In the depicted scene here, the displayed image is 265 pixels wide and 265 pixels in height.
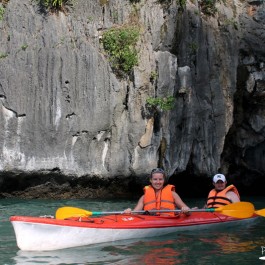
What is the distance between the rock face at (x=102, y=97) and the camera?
51.5 feet

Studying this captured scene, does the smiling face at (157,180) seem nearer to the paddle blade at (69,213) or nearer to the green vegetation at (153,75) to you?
the paddle blade at (69,213)

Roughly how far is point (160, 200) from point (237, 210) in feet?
5.88

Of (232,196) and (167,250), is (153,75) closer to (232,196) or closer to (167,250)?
(232,196)

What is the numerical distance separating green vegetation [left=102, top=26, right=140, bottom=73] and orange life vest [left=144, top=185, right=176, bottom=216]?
6211 millimetres

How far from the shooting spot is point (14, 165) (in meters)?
15.5

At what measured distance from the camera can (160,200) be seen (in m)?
11.1

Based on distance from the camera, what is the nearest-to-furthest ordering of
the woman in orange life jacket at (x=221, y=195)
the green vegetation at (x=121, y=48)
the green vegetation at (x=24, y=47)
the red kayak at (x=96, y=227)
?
the red kayak at (x=96, y=227) → the woman in orange life jacket at (x=221, y=195) → the green vegetation at (x=24, y=47) → the green vegetation at (x=121, y=48)

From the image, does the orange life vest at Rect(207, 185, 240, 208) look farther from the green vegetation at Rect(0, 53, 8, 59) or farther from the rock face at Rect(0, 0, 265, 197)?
the green vegetation at Rect(0, 53, 8, 59)

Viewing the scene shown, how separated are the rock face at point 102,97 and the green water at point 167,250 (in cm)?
413

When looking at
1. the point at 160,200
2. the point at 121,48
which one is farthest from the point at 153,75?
the point at 160,200

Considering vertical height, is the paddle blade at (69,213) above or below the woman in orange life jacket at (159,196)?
below

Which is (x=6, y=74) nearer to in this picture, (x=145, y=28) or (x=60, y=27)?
(x=60, y=27)

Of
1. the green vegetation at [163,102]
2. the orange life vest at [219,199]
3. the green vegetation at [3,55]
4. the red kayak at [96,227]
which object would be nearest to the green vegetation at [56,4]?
the green vegetation at [3,55]

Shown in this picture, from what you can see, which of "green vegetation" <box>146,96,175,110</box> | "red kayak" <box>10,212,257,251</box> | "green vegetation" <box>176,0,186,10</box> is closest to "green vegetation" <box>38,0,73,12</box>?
"green vegetation" <box>176,0,186,10</box>
